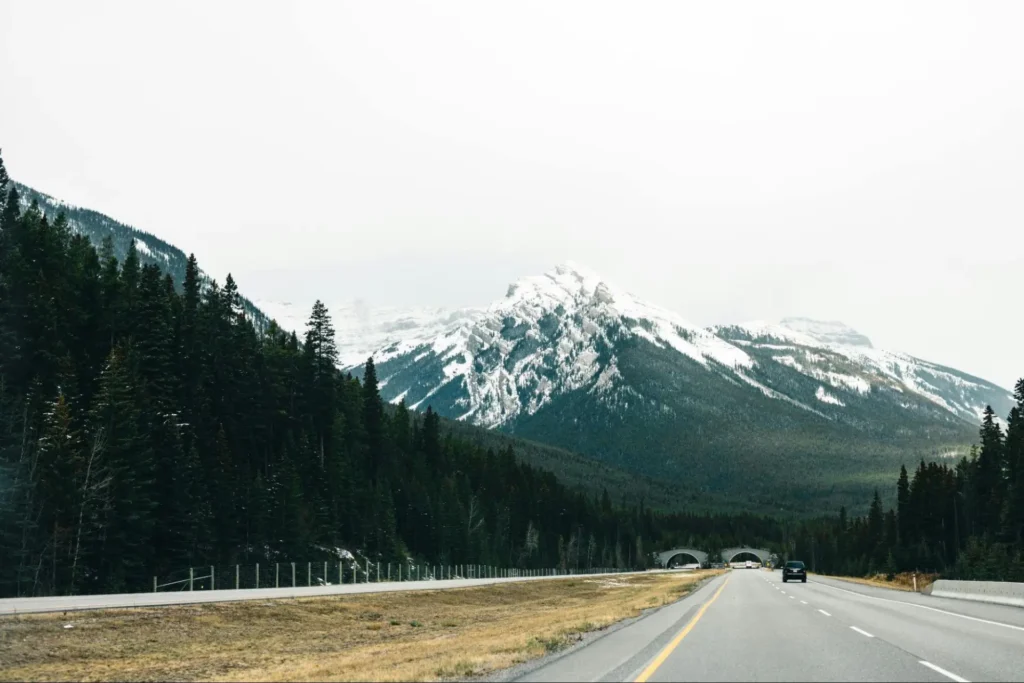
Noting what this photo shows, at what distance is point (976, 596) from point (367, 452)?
3215 inches

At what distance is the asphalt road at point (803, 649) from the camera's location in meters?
14.7

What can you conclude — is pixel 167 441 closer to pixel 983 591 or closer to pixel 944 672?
pixel 983 591

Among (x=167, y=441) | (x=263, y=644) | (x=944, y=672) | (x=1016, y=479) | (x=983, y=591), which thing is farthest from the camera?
(x=1016, y=479)

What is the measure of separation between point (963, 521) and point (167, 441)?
112m

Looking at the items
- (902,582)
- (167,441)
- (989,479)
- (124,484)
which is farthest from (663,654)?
(989,479)

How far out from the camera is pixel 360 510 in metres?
97.2

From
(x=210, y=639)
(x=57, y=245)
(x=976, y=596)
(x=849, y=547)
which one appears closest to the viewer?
(x=210, y=639)

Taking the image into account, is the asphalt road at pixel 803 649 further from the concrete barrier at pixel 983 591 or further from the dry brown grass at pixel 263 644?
the concrete barrier at pixel 983 591

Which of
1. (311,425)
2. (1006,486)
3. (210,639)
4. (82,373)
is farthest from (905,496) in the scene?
(210,639)

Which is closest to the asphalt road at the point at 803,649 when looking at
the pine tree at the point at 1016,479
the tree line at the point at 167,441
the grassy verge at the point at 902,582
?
the grassy verge at the point at 902,582

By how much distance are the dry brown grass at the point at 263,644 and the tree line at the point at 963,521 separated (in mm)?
66489

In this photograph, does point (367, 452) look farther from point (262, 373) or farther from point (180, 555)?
point (180, 555)

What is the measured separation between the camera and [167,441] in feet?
212

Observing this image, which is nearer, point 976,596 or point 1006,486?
point 976,596
